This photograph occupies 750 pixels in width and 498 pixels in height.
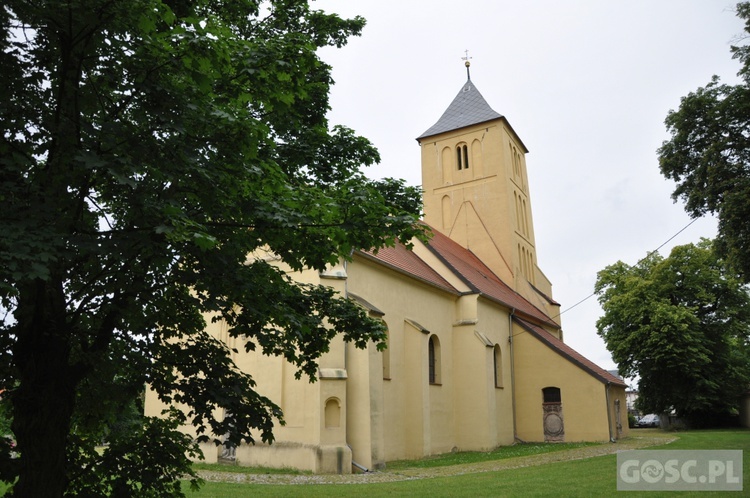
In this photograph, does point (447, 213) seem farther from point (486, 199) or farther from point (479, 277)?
point (479, 277)

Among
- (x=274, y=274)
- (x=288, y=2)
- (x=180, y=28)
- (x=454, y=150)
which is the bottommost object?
(x=274, y=274)

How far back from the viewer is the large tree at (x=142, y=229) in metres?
4.25

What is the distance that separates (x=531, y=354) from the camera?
24797mm

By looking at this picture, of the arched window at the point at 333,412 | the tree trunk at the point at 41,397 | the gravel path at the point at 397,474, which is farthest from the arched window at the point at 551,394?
the tree trunk at the point at 41,397

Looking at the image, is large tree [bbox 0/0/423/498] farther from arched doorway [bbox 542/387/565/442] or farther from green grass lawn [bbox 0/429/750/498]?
arched doorway [bbox 542/387/565/442]

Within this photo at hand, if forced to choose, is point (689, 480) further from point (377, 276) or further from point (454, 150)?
point (454, 150)

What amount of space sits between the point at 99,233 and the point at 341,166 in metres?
4.57

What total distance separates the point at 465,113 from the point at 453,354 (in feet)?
52.8

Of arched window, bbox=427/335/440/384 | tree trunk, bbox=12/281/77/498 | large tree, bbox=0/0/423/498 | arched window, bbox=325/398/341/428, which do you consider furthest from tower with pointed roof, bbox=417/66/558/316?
tree trunk, bbox=12/281/77/498

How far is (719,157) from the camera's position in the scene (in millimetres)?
15297

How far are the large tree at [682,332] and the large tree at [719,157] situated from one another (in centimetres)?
1795

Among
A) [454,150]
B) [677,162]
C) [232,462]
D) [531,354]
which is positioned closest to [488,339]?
[531,354]

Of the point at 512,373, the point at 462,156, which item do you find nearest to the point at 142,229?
the point at 512,373

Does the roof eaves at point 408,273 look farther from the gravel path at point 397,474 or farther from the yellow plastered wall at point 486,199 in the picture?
the yellow plastered wall at point 486,199
